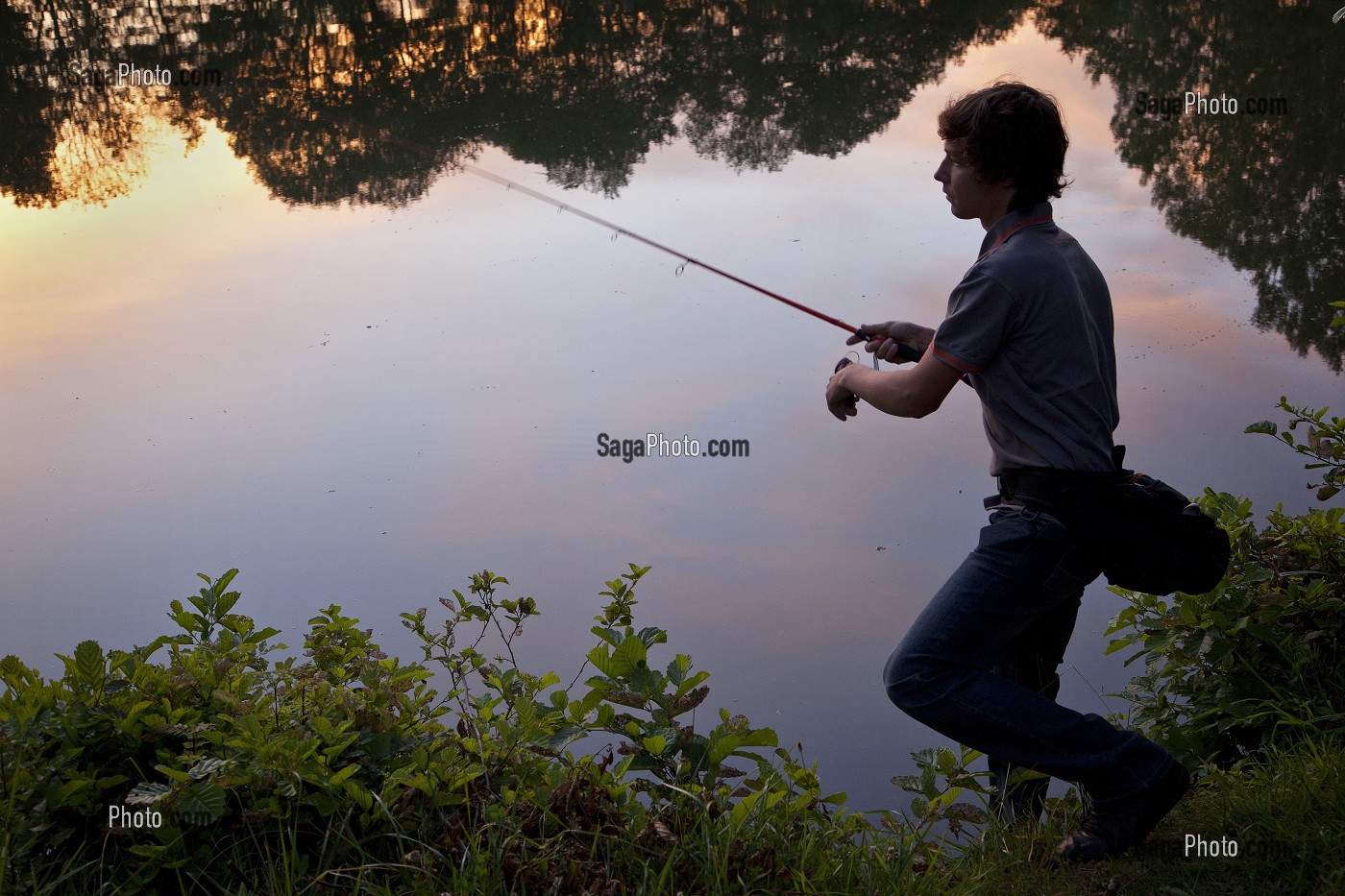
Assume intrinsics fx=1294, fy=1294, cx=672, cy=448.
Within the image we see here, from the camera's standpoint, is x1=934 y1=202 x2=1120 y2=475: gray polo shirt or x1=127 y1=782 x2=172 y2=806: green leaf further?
x1=934 y1=202 x2=1120 y2=475: gray polo shirt

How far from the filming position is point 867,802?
11.4ft

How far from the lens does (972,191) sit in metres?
2.72

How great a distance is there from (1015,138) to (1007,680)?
111 centimetres

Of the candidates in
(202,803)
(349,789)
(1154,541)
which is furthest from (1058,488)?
(202,803)

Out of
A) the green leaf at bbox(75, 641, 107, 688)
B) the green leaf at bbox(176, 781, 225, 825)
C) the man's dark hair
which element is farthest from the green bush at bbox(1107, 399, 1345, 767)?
the green leaf at bbox(75, 641, 107, 688)

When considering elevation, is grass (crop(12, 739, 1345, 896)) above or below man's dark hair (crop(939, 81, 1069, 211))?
below

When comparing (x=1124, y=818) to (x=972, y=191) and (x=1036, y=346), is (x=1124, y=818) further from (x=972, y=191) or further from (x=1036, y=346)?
(x=972, y=191)

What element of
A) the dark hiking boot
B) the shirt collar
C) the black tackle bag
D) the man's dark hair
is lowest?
the dark hiking boot

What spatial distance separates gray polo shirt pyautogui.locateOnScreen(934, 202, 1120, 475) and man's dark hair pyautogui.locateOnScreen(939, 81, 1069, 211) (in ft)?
0.29

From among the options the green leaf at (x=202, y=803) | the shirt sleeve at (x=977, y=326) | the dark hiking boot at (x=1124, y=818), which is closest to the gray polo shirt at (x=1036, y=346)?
the shirt sleeve at (x=977, y=326)

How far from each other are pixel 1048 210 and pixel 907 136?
685 centimetres

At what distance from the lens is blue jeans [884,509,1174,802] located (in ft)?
8.40

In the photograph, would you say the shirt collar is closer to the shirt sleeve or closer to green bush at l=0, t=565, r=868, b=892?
the shirt sleeve

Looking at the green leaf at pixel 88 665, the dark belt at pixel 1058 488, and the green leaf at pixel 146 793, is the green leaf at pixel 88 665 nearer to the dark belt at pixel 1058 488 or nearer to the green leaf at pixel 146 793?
the green leaf at pixel 146 793
